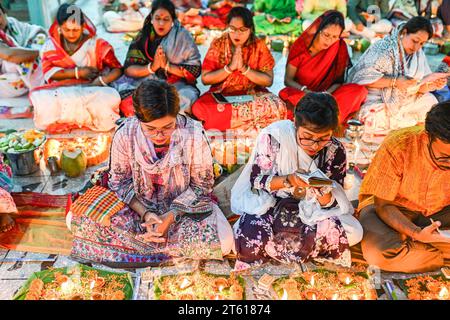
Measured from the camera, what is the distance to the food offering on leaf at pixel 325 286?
103 inches

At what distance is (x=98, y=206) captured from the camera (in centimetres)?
278

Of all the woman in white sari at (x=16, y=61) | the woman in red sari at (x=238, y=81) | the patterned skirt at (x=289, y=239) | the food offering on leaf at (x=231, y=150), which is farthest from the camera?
the woman in white sari at (x=16, y=61)

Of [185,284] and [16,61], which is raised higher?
[16,61]

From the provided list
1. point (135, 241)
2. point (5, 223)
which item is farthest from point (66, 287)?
point (5, 223)

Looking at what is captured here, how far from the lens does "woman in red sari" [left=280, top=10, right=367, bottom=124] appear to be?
4.25 m

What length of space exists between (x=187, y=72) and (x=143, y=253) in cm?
206

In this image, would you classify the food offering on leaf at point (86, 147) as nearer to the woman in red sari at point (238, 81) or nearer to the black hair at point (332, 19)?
the woman in red sari at point (238, 81)

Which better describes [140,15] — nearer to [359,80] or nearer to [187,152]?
[359,80]

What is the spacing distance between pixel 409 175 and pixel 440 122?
→ 41 cm

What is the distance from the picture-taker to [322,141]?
8.87 ft

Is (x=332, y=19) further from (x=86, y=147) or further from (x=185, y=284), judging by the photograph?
(x=185, y=284)

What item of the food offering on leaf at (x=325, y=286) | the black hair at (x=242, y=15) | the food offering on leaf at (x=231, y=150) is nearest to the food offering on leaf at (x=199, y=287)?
the food offering on leaf at (x=325, y=286)

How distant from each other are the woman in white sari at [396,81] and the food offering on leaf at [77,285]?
271 centimetres
